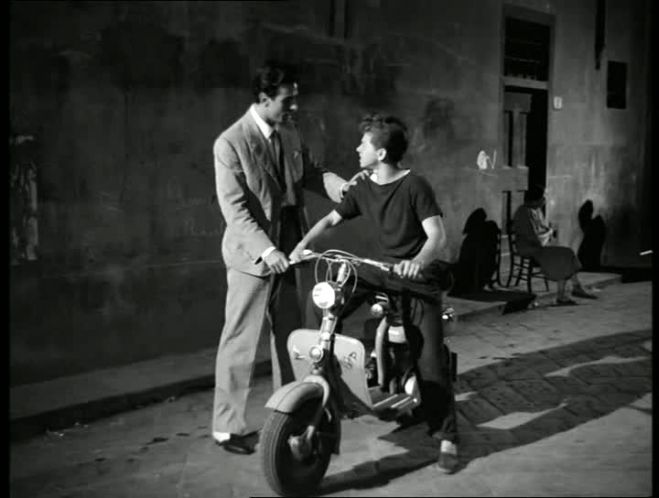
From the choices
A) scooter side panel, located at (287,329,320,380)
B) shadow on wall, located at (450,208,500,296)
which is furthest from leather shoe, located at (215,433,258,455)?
shadow on wall, located at (450,208,500,296)

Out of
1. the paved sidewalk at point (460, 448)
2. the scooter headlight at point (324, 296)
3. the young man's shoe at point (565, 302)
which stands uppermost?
the scooter headlight at point (324, 296)

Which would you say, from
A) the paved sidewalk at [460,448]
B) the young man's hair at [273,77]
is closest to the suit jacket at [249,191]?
the young man's hair at [273,77]

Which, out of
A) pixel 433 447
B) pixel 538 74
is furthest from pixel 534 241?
pixel 433 447

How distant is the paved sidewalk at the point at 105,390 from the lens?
4.70m

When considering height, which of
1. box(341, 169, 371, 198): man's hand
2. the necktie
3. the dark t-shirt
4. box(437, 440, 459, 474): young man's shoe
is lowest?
box(437, 440, 459, 474): young man's shoe

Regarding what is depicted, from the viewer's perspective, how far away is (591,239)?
9.99 metres

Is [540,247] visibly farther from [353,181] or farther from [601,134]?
[353,181]

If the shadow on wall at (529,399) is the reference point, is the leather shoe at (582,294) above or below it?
above

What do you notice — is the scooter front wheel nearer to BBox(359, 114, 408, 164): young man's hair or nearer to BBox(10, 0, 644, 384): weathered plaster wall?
BBox(359, 114, 408, 164): young man's hair

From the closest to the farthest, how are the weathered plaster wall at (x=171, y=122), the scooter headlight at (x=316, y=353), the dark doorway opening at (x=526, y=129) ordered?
the scooter headlight at (x=316, y=353) < the weathered plaster wall at (x=171, y=122) < the dark doorway opening at (x=526, y=129)

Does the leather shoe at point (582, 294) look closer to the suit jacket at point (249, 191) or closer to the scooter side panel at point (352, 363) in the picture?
the suit jacket at point (249, 191)

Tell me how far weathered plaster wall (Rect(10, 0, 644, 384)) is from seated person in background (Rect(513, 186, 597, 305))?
100 cm

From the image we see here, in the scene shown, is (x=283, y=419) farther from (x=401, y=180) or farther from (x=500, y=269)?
(x=500, y=269)

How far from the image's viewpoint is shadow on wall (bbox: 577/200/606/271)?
32.1 ft
